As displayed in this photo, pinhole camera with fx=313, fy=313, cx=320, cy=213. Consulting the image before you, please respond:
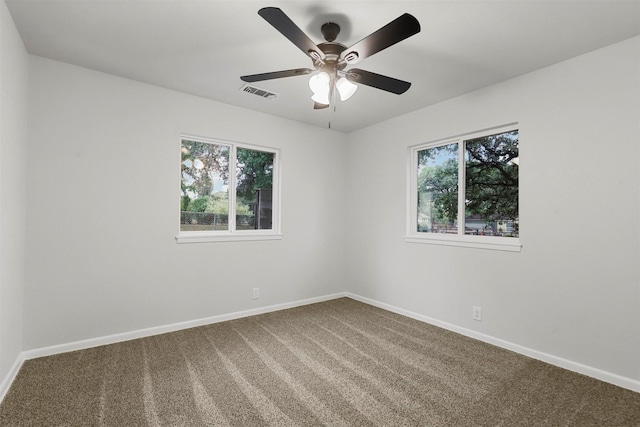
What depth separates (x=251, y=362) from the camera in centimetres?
261

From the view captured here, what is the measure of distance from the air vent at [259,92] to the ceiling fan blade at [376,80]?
1342mm

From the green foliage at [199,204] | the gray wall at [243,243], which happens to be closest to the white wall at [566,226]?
the gray wall at [243,243]

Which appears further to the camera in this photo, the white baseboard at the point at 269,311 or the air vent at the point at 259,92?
the air vent at the point at 259,92

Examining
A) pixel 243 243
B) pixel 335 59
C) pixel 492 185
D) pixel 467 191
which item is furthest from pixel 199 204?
pixel 492 185

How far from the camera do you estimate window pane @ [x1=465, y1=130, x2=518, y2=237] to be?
121 inches

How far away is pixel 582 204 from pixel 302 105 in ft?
9.43

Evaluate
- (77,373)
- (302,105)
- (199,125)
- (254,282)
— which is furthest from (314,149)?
(77,373)

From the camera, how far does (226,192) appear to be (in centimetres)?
381

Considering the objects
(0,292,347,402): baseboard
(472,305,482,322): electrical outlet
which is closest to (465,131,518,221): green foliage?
(472,305,482,322): electrical outlet

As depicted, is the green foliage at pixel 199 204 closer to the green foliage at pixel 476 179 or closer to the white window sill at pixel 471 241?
the white window sill at pixel 471 241

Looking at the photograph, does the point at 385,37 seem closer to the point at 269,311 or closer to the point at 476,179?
the point at 476,179

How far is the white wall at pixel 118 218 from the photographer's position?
267 cm

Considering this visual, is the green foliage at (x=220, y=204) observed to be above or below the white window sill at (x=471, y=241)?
above

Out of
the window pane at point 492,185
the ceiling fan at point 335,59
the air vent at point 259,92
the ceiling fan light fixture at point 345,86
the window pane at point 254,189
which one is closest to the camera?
the ceiling fan at point 335,59
